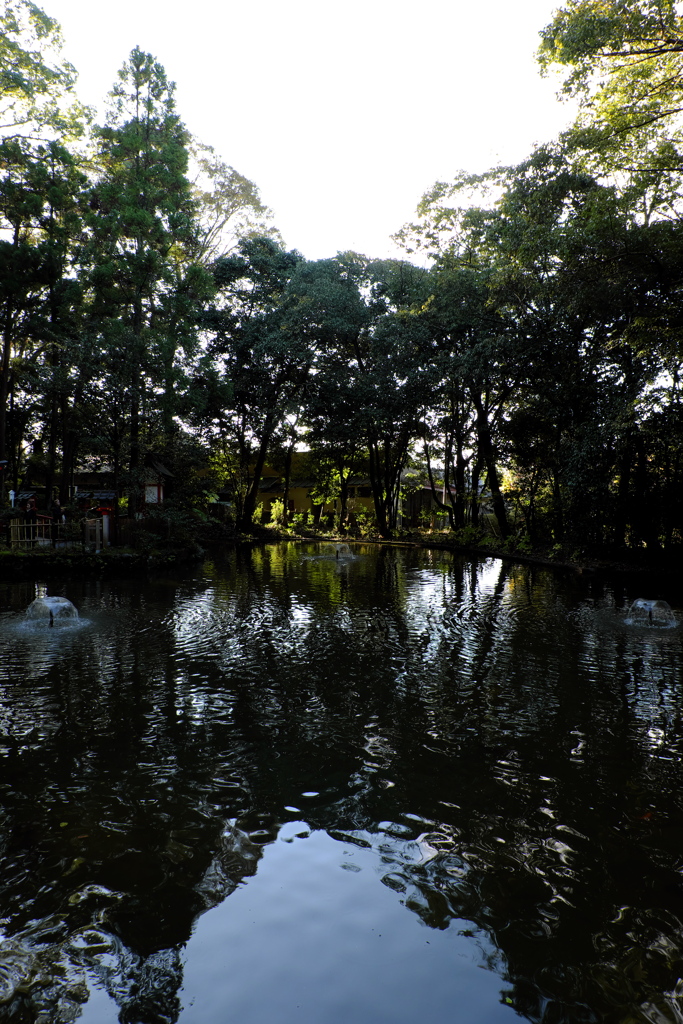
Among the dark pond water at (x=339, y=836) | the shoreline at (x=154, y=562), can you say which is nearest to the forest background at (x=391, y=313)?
the shoreline at (x=154, y=562)

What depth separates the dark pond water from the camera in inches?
114

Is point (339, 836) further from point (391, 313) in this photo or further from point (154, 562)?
point (391, 313)

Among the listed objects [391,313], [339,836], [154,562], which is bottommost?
[339,836]

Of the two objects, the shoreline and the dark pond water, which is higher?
the shoreline

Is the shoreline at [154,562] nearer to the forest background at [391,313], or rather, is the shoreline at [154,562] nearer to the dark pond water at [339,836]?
the forest background at [391,313]

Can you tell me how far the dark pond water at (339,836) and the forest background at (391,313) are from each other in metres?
11.0

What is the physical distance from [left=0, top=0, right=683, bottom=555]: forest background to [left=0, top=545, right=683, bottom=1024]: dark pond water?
10970 millimetres

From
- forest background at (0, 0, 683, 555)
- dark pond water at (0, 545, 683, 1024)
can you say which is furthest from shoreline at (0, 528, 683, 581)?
dark pond water at (0, 545, 683, 1024)

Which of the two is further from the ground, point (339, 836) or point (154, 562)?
point (154, 562)

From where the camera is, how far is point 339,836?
4105mm

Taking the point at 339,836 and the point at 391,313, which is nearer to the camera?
the point at 339,836

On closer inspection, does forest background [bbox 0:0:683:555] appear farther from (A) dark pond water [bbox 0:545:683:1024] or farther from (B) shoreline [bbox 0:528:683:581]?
(A) dark pond water [bbox 0:545:683:1024]

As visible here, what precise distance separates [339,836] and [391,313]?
27.6m

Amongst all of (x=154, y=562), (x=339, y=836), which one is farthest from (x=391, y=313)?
(x=339, y=836)
